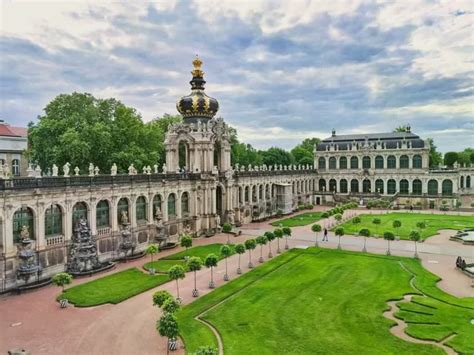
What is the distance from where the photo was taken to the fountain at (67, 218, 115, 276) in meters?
32.2

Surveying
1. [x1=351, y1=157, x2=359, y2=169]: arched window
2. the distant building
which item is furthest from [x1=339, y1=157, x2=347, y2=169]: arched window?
the distant building

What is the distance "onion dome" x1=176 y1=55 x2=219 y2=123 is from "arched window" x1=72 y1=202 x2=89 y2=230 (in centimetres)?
2394

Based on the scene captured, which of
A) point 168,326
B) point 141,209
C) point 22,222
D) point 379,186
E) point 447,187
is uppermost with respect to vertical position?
point 379,186

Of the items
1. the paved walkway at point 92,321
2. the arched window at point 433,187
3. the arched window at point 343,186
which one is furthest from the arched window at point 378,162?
the paved walkway at point 92,321

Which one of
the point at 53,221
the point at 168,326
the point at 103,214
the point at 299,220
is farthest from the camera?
the point at 299,220

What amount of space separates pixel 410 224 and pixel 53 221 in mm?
49528

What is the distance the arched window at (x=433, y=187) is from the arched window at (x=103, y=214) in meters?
73.1

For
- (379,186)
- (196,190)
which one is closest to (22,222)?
(196,190)

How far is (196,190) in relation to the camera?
170 ft

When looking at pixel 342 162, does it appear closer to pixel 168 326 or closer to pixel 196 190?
pixel 196 190

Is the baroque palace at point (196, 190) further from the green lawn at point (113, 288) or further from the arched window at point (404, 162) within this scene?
the green lawn at point (113, 288)

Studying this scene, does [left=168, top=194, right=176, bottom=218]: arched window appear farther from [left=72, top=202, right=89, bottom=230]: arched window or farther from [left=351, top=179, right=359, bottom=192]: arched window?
[left=351, top=179, right=359, bottom=192]: arched window

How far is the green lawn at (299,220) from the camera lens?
197 ft

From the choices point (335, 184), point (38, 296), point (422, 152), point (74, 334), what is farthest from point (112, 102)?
point (422, 152)
